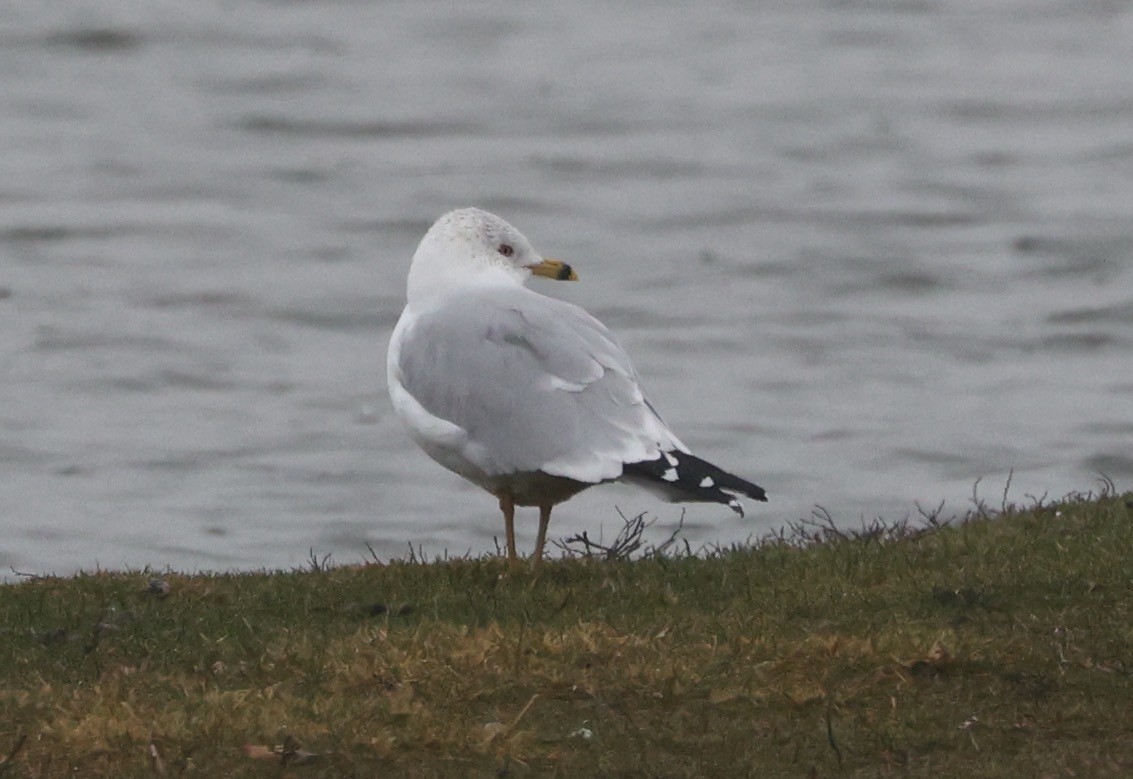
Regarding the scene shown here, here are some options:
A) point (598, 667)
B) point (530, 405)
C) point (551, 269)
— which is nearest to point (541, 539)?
point (530, 405)

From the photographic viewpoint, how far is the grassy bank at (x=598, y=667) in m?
7.62

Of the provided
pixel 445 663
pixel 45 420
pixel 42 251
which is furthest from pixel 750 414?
pixel 445 663

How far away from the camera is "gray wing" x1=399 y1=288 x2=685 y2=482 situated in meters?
9.55

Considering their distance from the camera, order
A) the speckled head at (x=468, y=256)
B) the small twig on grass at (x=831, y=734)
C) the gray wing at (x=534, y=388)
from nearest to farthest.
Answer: the small twig on grass at (x=831, y=734) → the gray wing at (x=534, y=388) → the speckled head at (x=468, y=256)

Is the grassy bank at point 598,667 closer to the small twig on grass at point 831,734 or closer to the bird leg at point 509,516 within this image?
the small twig on grass at point 831,734

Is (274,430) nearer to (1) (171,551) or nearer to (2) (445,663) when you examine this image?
(1) (171,551)

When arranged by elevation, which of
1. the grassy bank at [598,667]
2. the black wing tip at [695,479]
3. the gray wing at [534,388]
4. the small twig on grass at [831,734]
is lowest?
the grassy bank at [598,667]

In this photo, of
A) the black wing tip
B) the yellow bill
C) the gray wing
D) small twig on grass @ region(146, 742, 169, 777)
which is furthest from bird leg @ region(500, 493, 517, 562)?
small twig on grass @ region(146, 742, 169, 777)

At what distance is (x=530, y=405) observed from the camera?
9.67 meters

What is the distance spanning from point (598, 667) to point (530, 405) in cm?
167

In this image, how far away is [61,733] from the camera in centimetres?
770

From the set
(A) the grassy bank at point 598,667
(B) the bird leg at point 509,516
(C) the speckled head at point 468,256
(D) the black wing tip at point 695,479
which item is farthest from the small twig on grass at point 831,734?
(C) the speckled head at point 468,256

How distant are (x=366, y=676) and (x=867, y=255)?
73.9 ft

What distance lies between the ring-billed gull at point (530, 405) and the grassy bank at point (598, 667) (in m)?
0.40
